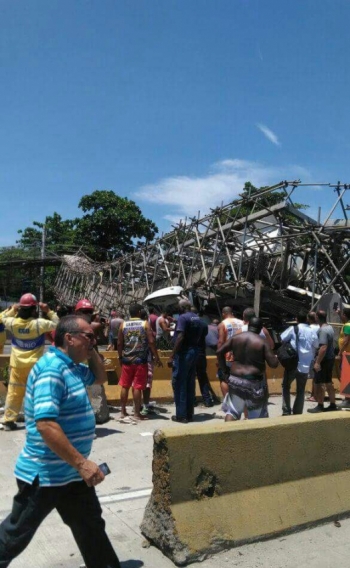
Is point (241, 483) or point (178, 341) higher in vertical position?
point (178, 341)

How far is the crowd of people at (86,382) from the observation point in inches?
109

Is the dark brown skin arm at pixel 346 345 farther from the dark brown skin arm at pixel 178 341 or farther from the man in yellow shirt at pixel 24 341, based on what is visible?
the man in yellow shirt at pixel 24 341

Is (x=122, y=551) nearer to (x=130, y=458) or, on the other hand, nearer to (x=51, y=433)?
(x=51, y=433)

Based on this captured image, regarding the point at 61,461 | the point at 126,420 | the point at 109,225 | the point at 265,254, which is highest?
the point at 109,225

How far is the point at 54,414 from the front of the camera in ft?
8.92

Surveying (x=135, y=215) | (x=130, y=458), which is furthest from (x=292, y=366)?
(x=135, y=215)

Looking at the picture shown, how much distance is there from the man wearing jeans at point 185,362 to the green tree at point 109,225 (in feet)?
98.1

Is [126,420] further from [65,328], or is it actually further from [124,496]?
[65,328]

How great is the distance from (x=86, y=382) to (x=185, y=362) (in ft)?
14.5

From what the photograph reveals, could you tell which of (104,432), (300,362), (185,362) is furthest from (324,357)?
(104,432)

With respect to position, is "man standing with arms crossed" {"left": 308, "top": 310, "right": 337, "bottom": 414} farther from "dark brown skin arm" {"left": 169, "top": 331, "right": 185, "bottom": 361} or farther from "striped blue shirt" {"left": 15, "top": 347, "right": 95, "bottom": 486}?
"striped blue shirt" {"left": 15, "top": 347, "right": 95, "bottom": 486}

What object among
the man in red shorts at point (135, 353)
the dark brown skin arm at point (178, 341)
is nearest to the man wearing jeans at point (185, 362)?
the dark brown skin arm at point (178, 341)

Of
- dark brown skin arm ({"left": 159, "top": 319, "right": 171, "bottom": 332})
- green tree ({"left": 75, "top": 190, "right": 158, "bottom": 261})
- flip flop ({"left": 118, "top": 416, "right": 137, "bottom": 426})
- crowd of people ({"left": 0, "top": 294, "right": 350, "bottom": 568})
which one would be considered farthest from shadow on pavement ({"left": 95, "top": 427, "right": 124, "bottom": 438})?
green tree ({"left": 75, "top": 190, "right": 158, "bottom": 261})

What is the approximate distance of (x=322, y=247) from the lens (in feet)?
45.5
